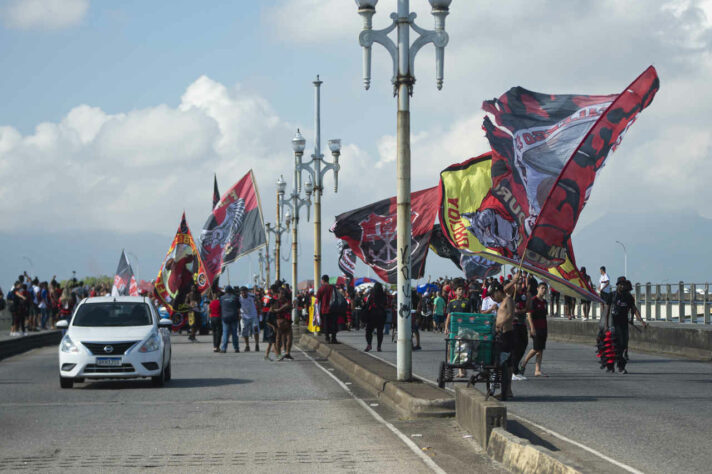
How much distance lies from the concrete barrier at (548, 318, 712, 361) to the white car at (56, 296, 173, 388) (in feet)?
44.0

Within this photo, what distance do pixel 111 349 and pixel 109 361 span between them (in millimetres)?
210

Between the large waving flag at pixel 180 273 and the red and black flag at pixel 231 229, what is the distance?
1.78 feet

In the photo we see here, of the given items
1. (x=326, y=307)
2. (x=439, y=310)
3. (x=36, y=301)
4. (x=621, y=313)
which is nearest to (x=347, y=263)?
(x=439, y=310)

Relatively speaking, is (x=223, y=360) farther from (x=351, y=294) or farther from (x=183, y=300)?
(x=351, y=294)

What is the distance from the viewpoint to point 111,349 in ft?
60.7

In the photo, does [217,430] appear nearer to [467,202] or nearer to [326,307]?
[326,307]

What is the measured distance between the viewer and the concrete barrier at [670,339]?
85.4ft

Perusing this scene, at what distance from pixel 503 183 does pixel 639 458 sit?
10.7 metres

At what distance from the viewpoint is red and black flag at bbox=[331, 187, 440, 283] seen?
34719 mm

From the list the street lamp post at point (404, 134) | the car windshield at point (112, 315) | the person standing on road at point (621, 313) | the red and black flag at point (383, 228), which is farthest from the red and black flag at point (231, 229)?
the street lamp post at point (404, 134)

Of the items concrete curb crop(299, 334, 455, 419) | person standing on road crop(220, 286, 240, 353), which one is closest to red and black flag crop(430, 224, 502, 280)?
person standing on road crop(220, 286, 240, 353)

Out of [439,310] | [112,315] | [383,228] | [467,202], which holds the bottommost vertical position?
[439,310]

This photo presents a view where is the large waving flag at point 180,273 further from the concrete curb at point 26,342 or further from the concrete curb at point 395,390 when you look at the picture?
the concrete curb at point 395,390

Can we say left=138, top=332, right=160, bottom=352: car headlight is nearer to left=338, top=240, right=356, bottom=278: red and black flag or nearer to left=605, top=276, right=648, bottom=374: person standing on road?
left=605, top=276, right=648, bottom=374: person standing on road
